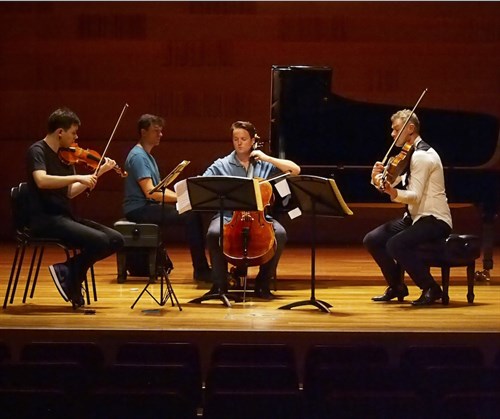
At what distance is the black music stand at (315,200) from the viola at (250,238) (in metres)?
0.26

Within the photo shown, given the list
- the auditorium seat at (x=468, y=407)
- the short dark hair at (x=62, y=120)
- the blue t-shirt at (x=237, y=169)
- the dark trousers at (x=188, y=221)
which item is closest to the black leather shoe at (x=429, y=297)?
the blue t-shirt at (x=237, y=169)

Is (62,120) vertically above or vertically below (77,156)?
above

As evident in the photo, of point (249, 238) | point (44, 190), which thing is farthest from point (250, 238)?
point (44, 190)

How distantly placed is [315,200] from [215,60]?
3.93 metres

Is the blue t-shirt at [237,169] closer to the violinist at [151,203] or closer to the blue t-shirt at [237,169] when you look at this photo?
the blue t-shirt at [237,169]

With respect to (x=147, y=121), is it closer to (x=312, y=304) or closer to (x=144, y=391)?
(x=312, y=304)

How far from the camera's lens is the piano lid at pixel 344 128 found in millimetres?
6172

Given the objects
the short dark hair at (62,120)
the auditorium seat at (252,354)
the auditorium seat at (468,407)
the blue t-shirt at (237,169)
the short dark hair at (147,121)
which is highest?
the short dark hair at (62,120)

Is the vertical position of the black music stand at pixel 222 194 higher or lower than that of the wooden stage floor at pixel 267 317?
higher

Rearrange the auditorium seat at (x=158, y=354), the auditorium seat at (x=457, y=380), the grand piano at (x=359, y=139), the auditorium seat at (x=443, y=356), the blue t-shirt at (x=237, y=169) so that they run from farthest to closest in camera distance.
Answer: the grand piano at (x=359, y=139) → the blue t-shirt at (x=237, y=169) → the auditorium seat at (x=158, y=354) → the auditorium seat at (x=443, y=356) → the auditorium seat at (x=457, y=380)

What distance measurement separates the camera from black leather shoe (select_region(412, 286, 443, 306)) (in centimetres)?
520

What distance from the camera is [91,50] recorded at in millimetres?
8641

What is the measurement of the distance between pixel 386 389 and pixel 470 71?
610 centimetres

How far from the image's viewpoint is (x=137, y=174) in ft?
19.7
